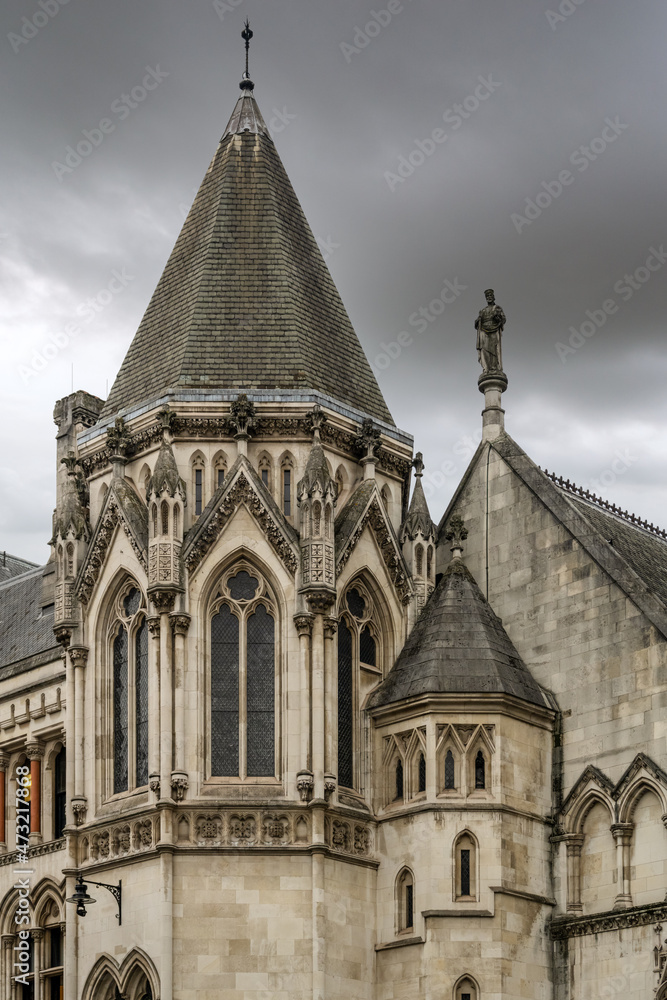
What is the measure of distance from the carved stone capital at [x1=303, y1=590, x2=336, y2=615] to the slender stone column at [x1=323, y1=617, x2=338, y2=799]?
232 mm

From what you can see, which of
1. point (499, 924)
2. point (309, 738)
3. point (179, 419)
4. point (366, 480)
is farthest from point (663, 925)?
point (179, 419)

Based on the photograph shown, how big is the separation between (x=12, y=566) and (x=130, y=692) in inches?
900

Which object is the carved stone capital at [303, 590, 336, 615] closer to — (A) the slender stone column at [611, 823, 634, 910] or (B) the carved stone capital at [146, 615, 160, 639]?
(B) the carved stone capital at [146, 615, 160, 639]

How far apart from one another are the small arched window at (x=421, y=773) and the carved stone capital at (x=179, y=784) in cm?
456

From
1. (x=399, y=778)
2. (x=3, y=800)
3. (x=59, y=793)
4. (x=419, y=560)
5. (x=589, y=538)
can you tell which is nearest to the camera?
(x=399, y=778)

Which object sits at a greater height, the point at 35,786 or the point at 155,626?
the point at 155,626

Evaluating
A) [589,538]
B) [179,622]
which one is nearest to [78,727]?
[179,622]

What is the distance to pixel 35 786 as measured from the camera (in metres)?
46.4

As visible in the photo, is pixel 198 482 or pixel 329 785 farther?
pixel 198 482

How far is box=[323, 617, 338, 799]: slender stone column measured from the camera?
36.6 metres

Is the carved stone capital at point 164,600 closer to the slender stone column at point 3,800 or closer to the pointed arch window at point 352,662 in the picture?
the pointed arch window at point 352,662

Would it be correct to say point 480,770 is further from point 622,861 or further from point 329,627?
point 329,627

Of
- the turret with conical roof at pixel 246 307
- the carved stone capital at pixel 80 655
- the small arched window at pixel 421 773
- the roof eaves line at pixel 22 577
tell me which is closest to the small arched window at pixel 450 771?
the small arched window at pixel 421 773

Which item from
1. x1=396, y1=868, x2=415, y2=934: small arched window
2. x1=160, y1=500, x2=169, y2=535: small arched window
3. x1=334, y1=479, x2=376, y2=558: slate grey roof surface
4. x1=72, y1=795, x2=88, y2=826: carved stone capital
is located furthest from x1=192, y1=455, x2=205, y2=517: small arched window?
x1=396, y1=868, x2=415, y2=934: small arched window
